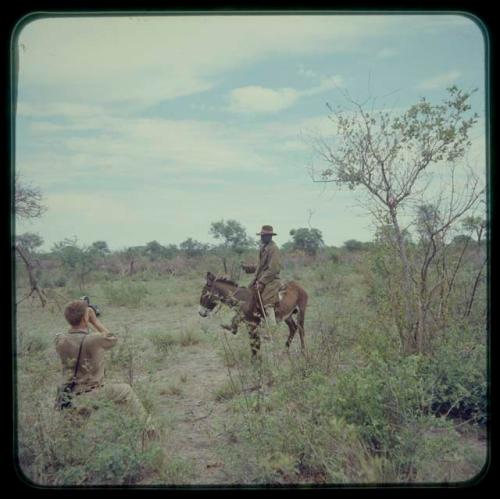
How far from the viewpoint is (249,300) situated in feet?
24.1

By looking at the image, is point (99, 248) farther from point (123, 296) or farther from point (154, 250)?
point (154, 250)

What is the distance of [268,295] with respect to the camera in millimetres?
7508

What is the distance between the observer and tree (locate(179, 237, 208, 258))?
21828mm

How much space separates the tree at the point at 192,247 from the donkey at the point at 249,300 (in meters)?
13.4

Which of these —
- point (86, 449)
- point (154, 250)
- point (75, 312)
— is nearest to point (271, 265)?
point (75, 312)

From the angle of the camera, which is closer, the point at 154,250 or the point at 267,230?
the point at 267,230

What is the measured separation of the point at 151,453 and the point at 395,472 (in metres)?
1.63

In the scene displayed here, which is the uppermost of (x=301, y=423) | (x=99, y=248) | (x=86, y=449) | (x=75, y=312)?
(x=99, y=248)

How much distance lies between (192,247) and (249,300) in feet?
49.6

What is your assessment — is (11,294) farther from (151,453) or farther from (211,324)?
(211,324)

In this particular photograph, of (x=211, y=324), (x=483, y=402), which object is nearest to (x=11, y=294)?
(x=483, y=402)
